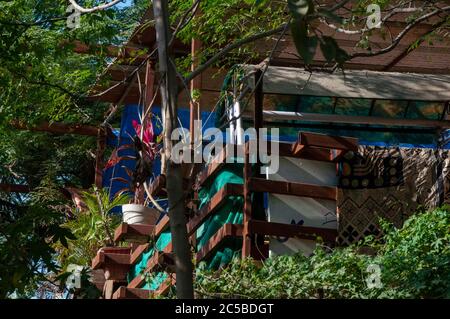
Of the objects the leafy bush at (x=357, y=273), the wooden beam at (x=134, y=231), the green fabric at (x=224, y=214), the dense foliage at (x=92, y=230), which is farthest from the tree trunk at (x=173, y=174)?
the dense foliage at (x=92, y=230)

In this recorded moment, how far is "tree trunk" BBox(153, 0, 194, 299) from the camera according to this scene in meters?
4.60

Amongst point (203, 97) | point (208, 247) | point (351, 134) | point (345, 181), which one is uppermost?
point (203, 97)

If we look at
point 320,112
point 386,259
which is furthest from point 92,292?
point 320,112

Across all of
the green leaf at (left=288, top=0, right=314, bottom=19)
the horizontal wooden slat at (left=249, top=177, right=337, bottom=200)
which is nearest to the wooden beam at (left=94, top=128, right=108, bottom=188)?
the horizontal wooden slat at (left=249, top=177, right=337, bottom=200)

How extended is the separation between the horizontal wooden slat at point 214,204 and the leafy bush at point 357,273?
111 centimetres

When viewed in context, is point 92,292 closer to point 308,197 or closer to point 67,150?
point 308,197

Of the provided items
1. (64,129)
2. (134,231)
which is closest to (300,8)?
(134,231)

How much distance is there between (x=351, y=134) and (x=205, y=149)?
183 centimetres

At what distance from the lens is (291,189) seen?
8.03m

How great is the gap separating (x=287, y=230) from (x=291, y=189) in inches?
14.9

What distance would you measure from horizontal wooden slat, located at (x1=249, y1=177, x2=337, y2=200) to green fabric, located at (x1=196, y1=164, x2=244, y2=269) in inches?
9.5

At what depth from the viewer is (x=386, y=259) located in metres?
6.27

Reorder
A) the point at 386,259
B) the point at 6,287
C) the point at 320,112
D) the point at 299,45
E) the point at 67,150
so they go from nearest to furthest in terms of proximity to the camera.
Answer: the point at 299,45 < the point at 6,287 < the point at 386,259 < the point at 320,112 < the point at 67,150

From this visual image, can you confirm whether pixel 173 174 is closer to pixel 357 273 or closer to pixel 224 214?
pixel 357 273
